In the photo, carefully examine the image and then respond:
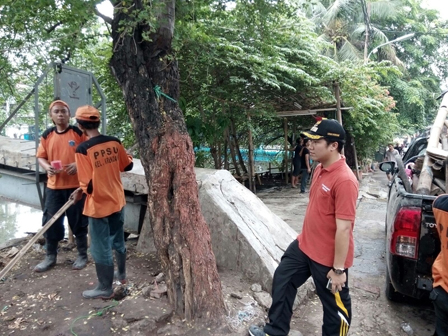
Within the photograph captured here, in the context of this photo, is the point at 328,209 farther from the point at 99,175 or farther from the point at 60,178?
the point at 60,178

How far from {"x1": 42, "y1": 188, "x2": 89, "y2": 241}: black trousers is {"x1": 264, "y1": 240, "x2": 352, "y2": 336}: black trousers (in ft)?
7.12

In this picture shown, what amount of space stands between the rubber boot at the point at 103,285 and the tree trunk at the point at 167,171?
59 centimetres

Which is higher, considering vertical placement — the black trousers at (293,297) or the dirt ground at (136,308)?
the black trousers at (293,297)

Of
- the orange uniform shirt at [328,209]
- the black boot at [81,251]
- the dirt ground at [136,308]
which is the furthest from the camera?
the black boot at [81,251]

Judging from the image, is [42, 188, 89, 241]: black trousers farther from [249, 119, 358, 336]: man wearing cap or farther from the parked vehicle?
the parked vehicle

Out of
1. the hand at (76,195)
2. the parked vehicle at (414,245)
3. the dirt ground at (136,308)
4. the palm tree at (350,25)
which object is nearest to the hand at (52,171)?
the hand at (76,195)

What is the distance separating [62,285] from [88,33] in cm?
225

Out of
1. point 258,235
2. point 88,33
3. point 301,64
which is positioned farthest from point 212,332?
point 301,64

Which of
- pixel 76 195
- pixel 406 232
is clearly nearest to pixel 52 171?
pixel 76 195

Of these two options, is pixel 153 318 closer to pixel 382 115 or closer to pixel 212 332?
pixel 212 332

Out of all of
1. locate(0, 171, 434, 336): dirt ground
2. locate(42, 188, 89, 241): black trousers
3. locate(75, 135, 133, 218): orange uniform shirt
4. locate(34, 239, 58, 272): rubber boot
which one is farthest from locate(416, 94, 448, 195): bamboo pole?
locate(34, 239, 58, 272): rubber boot

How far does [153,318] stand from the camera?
9.05 feet

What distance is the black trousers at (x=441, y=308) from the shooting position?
217 cm

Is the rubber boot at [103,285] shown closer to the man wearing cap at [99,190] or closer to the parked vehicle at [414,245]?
the man wearing cap at [99,190]
